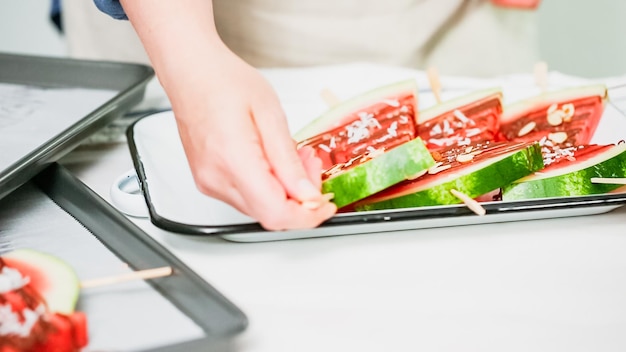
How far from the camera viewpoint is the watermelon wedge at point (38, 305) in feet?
2.18

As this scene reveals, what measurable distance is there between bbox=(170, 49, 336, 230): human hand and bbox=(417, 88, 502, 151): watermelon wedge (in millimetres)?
278

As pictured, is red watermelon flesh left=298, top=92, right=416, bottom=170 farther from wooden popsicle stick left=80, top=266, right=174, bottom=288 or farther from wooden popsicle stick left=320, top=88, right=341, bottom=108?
wooden popsicle stick left=80, top=266, right=174, bottom=288

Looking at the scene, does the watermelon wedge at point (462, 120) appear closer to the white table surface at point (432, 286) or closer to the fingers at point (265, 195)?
the white table surface at point (432, 286)

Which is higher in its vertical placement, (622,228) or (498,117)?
(498,117)

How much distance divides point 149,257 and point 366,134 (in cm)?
35

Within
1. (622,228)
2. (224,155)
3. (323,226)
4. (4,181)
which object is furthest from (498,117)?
(4,181)

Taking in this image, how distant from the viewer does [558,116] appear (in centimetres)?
107

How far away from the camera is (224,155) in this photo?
0.75 metres

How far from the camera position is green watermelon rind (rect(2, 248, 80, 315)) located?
719 millimetres

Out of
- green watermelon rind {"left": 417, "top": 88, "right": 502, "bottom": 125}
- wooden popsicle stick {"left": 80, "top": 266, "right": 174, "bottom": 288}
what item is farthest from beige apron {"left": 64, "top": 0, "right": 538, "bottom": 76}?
wooden popsicle stick {"left": 80, "top": 266, "right": 174, "bottom": 288}

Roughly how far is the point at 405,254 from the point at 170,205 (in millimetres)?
278

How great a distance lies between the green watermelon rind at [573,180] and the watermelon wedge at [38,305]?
0.51 metres

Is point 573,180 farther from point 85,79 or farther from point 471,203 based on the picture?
point 85,79

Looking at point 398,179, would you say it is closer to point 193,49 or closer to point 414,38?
point 193,49
